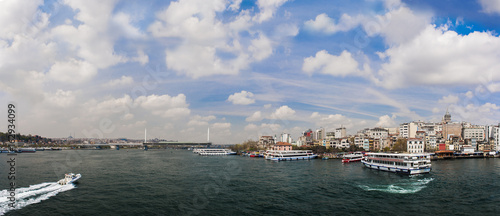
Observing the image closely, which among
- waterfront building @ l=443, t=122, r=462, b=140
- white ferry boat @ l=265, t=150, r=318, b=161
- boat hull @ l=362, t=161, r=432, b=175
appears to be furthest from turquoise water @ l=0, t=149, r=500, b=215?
waterfront building @ l=443, t=122, r=462, b=140

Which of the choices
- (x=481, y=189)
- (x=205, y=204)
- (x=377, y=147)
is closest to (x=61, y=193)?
(x=205, y=204)

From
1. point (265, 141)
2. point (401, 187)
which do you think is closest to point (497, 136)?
point (265, 141)

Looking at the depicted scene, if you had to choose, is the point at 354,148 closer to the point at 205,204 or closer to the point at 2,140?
the point at 205,204

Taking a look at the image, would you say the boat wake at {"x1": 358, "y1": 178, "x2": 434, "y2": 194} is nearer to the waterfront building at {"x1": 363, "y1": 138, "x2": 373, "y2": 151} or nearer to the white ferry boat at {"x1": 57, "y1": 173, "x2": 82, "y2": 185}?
the white ferry boat at {"x1": 57, "y1": 173, "x2": 82, "y2": 185}

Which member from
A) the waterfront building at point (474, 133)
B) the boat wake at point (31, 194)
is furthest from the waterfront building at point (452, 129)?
the boat wake at point (31, 194)

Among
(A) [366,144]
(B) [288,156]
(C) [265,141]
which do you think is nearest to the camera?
(B) [288,156]

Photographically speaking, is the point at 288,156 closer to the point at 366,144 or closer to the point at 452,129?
the point at 366,144

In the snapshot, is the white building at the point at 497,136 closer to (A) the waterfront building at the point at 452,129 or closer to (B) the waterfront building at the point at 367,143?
(A) the waterfront building at the point at 452,129

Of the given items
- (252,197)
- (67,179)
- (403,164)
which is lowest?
(252,197)
